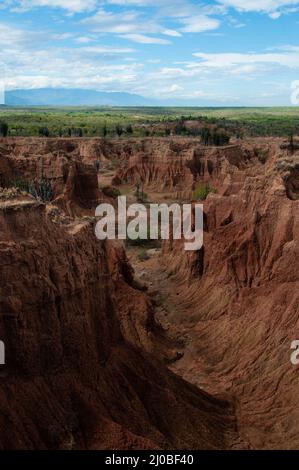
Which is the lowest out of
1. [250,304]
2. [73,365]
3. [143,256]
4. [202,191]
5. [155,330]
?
[155,330]

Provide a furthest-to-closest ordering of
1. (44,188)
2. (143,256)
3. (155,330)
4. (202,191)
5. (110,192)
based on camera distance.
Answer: (110,192) → (202,191) → (44,188) → (143,256) → (155,330)

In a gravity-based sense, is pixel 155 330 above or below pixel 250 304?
below

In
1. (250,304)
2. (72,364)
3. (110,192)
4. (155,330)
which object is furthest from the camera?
(110,192)

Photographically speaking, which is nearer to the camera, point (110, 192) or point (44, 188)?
point (44, 188)

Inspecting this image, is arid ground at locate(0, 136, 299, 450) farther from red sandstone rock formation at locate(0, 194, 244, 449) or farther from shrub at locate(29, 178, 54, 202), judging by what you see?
shrub at locate(29, 178, 54, 202)

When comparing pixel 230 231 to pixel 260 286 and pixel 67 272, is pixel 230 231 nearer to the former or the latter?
pixel 260 286

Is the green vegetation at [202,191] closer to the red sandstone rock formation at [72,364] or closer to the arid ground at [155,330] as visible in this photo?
the arid ground at [155,330]

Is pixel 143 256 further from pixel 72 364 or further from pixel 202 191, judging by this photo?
pixel 72 364

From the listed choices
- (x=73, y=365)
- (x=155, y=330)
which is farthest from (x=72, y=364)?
(x=155, y=330)

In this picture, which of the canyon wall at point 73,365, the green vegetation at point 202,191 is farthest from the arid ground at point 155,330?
the green vegetation at point 202,191
